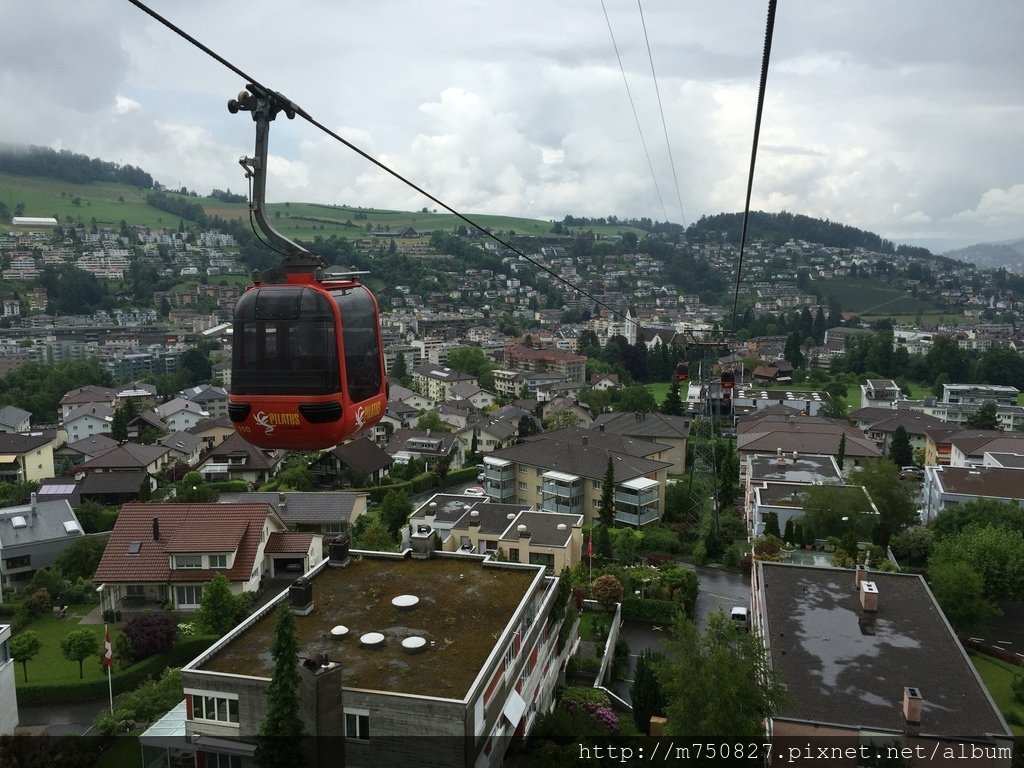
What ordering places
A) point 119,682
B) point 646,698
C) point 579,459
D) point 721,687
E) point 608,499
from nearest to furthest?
point 721,687 < point 646,698 < point 119,682 < point 608,499 < point 579,459

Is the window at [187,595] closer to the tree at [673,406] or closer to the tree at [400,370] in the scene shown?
the tree at [673,406]

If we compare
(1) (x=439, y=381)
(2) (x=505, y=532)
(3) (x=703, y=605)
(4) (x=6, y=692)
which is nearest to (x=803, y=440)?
(3) (x=703, y=605)

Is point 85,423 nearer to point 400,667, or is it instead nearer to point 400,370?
point 400,370

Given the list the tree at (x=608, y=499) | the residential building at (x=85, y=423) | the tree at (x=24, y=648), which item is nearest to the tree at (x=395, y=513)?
the tree at (x=608, y=499)

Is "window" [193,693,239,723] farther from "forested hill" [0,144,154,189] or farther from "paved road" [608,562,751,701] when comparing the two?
"forested hill" [0,144,154,189]

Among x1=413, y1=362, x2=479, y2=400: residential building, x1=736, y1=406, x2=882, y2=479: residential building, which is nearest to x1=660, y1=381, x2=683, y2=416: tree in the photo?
x1=736, y1=406, x2=882, y2=479: residential building

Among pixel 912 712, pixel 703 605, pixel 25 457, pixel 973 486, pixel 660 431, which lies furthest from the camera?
pixel 660 431

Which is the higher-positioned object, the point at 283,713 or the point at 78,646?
the point at 283,713
